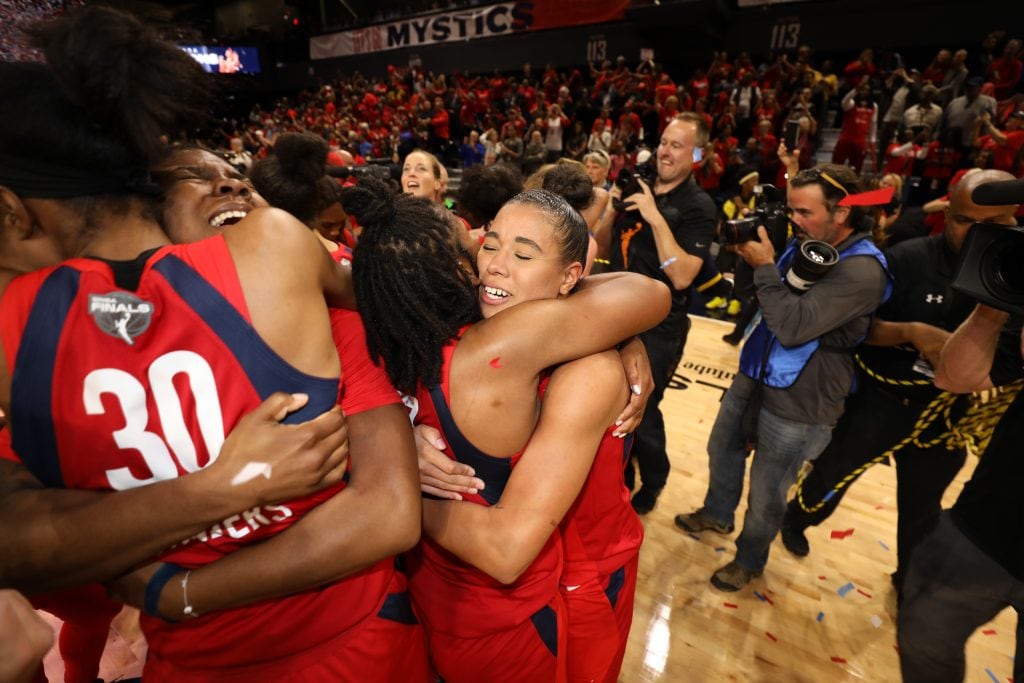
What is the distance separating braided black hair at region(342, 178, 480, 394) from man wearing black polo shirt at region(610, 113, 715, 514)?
Result: 5.98 feet

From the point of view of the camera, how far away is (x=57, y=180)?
2.99ft

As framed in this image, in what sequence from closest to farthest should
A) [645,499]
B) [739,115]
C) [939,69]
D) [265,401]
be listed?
1. [265,401]
2. [645,499]
3. [939,69]
4. [739,115]

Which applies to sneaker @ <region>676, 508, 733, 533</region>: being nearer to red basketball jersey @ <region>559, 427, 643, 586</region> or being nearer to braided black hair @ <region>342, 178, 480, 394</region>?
red basketball jersey @ <region>559, 427, 643, 586</region>

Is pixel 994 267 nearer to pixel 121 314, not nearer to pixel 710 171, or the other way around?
pixel 121 314

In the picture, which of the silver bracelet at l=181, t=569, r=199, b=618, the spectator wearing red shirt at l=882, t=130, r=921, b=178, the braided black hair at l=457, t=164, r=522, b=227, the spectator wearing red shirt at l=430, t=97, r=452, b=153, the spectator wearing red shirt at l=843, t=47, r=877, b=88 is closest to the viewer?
the silver bracelet at l=181, t=569, r=199, b=618

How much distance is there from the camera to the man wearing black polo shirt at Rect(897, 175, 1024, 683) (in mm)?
1377

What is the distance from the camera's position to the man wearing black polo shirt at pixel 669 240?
2746mm

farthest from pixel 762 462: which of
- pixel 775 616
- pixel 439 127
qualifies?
pixel 439 127

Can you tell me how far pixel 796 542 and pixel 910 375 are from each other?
3.69 feet

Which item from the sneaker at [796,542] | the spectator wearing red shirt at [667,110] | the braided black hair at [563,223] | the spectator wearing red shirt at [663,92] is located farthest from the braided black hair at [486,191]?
the spectator wearing red shirt at [663,92]

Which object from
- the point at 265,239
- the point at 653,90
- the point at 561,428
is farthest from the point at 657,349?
the point at 653,90

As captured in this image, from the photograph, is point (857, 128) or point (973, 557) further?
point (857, 128)

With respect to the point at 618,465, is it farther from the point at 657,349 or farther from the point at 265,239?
the point at 657,349

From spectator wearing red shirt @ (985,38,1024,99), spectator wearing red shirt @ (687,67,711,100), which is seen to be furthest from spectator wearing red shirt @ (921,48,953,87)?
spectator wearing red shirt @ (687,67,711,100)
